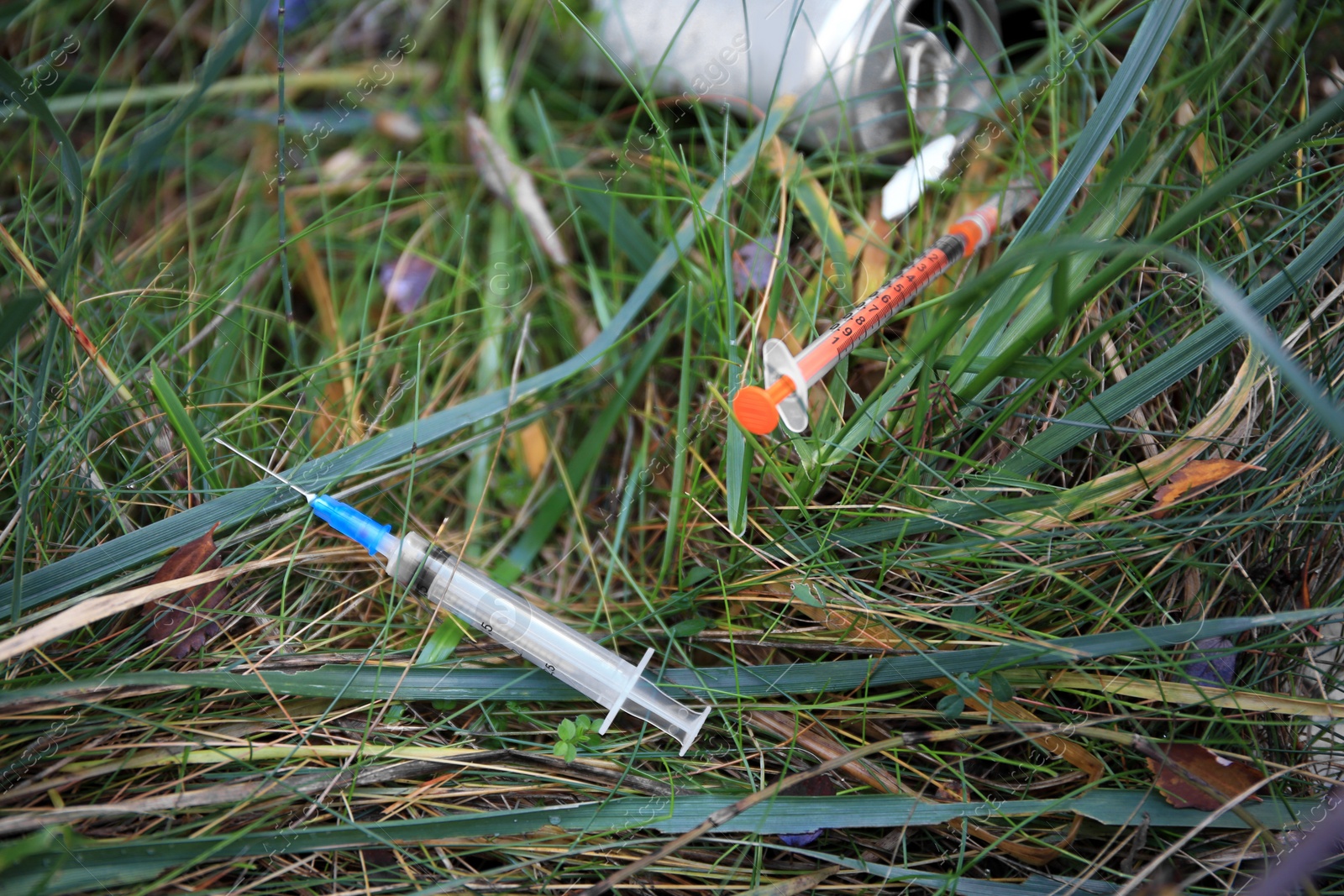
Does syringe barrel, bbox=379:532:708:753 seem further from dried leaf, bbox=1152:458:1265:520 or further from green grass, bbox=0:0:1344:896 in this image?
dried leaf, bbox=1152:458:1265:520

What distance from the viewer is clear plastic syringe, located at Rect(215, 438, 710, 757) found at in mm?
1174

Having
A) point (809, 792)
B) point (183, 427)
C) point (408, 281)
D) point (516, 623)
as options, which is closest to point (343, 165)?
point (408, 281)

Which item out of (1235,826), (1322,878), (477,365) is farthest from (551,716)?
(1322,878)

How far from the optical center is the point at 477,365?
5.18 feet

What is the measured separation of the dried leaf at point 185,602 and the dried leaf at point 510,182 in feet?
2.80

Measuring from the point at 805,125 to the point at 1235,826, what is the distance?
1369 mm

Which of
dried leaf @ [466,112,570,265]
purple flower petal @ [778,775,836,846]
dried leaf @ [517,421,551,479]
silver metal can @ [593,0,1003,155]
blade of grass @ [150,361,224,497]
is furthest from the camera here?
dried leaf @ [466,112,570,265]

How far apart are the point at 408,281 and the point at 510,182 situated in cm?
31

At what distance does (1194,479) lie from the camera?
114cm

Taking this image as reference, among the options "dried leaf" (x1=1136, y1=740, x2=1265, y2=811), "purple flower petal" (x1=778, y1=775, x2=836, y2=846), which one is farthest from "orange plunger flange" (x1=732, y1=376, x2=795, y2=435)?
"dried leaf" (x1=1136, y1=740, x2=1265, y2=811)

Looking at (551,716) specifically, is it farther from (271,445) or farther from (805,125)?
(805,125)

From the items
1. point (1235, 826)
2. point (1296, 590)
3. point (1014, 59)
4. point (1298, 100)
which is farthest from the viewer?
point (1014, 59)

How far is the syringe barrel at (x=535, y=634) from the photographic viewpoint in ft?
3.85

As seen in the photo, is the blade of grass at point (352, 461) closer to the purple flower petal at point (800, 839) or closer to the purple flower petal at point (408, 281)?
the purple flower petal at point (408, 281)
